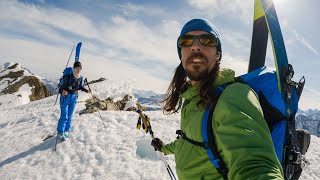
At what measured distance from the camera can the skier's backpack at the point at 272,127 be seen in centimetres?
226

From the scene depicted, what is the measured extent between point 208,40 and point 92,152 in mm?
8294

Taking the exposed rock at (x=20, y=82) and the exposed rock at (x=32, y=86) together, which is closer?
the exposed rock at (x=32, y=86)

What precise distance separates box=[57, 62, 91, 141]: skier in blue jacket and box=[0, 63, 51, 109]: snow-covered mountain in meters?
23.7

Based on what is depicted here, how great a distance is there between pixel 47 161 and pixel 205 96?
8.78 meters

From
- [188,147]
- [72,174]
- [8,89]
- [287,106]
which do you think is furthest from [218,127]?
[8,89]

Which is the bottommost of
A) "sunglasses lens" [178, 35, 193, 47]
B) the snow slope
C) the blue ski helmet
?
the snow slope

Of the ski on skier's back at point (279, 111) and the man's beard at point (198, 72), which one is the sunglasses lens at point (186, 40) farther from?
the ski on skier's back at point (279, 111)

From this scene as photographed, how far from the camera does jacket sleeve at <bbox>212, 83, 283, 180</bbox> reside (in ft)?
5.56

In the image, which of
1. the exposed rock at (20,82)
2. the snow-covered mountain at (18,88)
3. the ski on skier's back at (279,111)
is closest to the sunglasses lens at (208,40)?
the ski on skier's back at (279,111)

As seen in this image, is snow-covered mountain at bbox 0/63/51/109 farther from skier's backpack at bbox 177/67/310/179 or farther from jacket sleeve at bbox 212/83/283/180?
jacket sleeve at bbox 212/83/283/180

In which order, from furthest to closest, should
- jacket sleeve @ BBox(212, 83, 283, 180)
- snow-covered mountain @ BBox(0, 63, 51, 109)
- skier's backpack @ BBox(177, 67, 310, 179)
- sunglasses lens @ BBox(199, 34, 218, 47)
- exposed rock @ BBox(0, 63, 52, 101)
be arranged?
1. exposed rock @ BBox(0, 63, 52, 101)
2. snow-covered mountain @ BBox(0, 63, 51, 109)
3. sunglasses lens @ BBox(199, 34, 218, 47)
4. skier's backpack @ BBox(177, 67, 310, 179)
5. jacket sleeve @ BBox(212, 83, 283, 180)

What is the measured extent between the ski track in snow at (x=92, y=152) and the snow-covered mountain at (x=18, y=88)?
68.5 feet

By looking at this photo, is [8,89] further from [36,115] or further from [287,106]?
[287,106]

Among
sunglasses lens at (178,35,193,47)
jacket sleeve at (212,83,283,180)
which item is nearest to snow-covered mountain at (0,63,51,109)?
sunglasses lens at (178,35,193,47)
